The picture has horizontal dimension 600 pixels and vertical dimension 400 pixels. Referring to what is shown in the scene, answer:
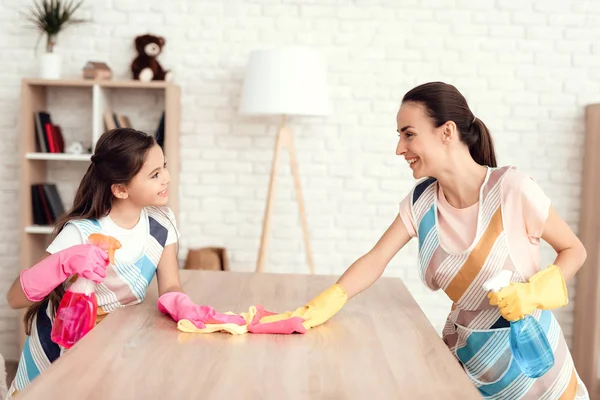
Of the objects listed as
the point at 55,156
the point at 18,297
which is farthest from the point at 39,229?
the point at 18,297

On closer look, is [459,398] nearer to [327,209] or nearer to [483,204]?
[483,204]

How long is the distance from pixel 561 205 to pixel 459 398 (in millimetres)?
3170

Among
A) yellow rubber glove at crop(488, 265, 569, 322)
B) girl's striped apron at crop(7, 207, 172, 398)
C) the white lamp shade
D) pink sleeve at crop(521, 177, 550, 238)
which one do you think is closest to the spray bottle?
girl's striped apron at crop(7, 207, 172, 398)

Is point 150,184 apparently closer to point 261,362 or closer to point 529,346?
point 261,362

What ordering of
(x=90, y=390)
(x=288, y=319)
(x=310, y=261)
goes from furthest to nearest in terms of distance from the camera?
1. (x=310, y=261)
2. (x=288, y=319)
3. (x=90, y=390)

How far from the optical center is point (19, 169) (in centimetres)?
412

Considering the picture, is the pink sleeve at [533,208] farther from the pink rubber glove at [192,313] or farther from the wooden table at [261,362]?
the pink rubber glove at [192,313]

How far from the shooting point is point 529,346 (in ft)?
5.65

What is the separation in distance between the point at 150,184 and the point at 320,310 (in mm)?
667

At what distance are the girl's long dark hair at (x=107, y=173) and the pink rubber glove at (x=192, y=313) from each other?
455 millimetres

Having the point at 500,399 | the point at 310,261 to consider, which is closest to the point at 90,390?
the point at 500,399

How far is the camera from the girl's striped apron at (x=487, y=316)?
1879 millimetres

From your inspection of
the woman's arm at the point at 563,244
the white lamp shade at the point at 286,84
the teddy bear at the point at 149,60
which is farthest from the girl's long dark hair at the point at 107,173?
the teddy bear at the point at 149,60

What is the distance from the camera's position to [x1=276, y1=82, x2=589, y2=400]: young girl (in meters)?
1.89
